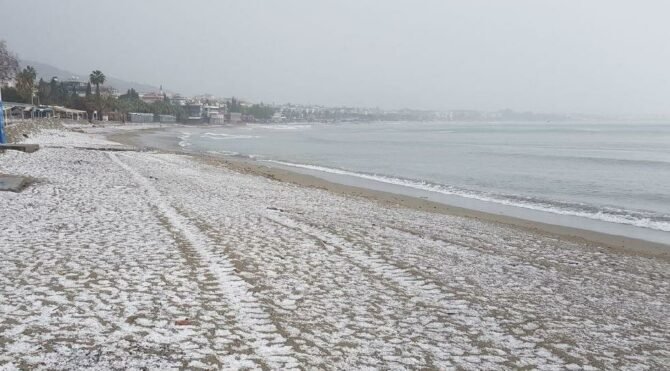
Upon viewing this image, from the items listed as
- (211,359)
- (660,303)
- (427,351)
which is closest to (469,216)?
(660,303)

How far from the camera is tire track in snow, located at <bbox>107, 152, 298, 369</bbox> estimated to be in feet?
16.0

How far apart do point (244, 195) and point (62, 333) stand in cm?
1189

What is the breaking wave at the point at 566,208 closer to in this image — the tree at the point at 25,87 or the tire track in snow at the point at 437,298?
the tire track in snow at the point at 437,298

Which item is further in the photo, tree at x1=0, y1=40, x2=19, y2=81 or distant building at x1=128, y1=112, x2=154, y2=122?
distant building at x1=128, y1=112, x2=154, y2=122

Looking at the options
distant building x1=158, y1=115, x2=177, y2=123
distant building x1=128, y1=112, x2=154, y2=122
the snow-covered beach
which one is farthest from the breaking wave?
distant building x1=158, y1=115, x2=177, y2=123

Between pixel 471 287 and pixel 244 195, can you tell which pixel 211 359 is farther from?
pixel 244 195

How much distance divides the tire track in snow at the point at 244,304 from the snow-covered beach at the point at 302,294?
0.9 inches

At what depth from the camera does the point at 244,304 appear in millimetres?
6199

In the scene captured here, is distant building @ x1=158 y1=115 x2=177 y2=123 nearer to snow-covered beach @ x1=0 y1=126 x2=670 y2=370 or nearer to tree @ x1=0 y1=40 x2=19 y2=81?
tree @ x1=0 y1=40 x2=19 y2=81

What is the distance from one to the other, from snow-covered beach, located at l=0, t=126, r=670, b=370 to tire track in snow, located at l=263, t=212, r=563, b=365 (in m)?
0.03

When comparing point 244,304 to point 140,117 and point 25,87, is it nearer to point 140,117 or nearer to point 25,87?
point 25,87

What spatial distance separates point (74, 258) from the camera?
774 cm

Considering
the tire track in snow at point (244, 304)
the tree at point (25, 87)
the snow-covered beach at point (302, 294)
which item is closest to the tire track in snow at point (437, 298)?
the snow-covered beach at point (302, 294)

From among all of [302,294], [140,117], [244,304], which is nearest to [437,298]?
[302,294]
